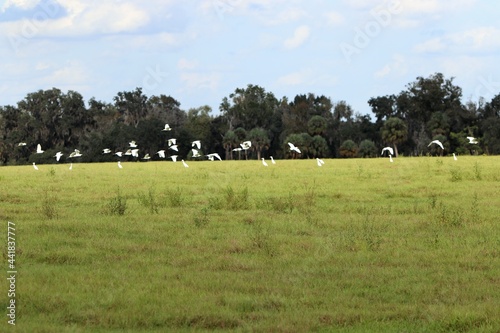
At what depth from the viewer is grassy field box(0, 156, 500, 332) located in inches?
346

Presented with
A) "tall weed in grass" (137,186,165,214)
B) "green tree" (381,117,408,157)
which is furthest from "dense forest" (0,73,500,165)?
"tall weed in grass" (137,186,165,214)

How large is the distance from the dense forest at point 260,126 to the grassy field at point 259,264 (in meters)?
51.8

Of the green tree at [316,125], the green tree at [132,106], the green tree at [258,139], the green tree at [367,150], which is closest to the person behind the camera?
the green tree at [367,150]

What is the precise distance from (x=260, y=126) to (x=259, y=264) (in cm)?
8304

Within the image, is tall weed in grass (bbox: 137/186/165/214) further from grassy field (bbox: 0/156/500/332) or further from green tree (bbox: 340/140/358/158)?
green tree (bbox: 340/140/358/158)

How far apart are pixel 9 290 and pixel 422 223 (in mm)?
9283

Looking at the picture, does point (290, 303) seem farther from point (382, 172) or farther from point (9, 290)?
point (382, 172)

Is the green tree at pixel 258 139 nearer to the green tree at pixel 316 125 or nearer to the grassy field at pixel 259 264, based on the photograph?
the green tree at pixel 316 125

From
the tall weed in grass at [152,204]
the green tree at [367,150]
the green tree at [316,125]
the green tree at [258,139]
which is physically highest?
the green tree at [316,125]

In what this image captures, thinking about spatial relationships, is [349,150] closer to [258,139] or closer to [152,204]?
[258,139]

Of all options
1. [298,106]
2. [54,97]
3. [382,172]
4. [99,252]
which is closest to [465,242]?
[99,252]

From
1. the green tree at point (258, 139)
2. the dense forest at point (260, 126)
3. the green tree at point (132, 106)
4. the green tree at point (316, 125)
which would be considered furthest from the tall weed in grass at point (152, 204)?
the green tree at point (132, 106)

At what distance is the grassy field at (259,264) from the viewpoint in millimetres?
8797

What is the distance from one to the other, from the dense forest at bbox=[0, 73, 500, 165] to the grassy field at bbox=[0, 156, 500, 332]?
5179 centimetres
